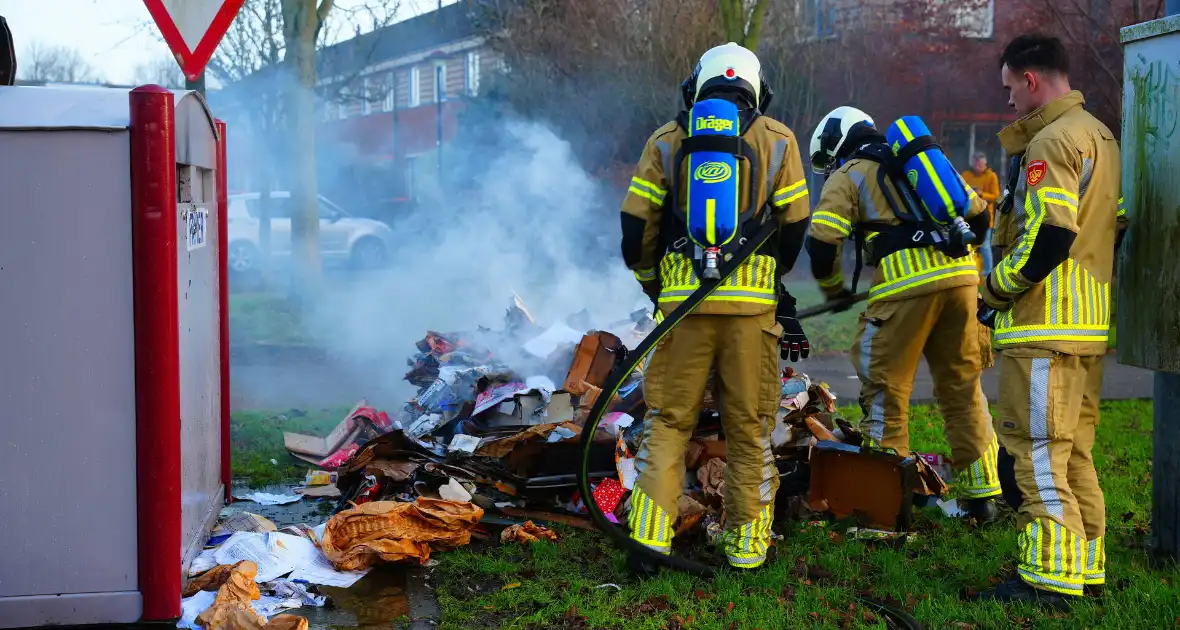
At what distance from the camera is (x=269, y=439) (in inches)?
271

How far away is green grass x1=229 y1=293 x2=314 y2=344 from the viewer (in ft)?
37.2

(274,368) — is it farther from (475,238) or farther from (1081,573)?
(1081,573)

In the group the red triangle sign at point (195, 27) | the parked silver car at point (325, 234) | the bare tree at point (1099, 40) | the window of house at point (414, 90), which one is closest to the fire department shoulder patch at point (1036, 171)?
the red triangle sign at point (195, 27)

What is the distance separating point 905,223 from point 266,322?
29.9ft

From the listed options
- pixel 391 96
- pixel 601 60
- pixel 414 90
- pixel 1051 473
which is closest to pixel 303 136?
pixel 601 60

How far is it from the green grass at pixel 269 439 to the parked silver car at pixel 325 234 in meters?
13.1

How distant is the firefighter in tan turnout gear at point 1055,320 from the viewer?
12.1ft

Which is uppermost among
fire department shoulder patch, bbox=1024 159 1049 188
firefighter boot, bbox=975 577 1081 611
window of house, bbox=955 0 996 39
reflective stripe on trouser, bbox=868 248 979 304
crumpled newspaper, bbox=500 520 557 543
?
window of house, bbox=955 0 996 39

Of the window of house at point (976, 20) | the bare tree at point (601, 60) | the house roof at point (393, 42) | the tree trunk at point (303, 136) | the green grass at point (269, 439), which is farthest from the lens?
the window of house at point (976, 20)

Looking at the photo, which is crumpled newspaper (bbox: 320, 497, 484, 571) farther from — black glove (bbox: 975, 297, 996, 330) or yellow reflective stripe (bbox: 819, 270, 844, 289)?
black glove (bbox: 975, 297, 996, 330)

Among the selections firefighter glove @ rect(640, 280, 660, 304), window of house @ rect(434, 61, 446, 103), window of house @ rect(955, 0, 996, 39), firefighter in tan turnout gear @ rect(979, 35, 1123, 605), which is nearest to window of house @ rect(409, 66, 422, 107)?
window of house @ rect(434, 61, 446, 103)

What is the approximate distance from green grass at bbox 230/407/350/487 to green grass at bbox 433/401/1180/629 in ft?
6.24

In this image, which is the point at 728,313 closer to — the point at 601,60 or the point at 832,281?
the point at 832,281

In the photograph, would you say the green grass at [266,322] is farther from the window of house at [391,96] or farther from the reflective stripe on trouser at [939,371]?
the window of house at [391,96]
